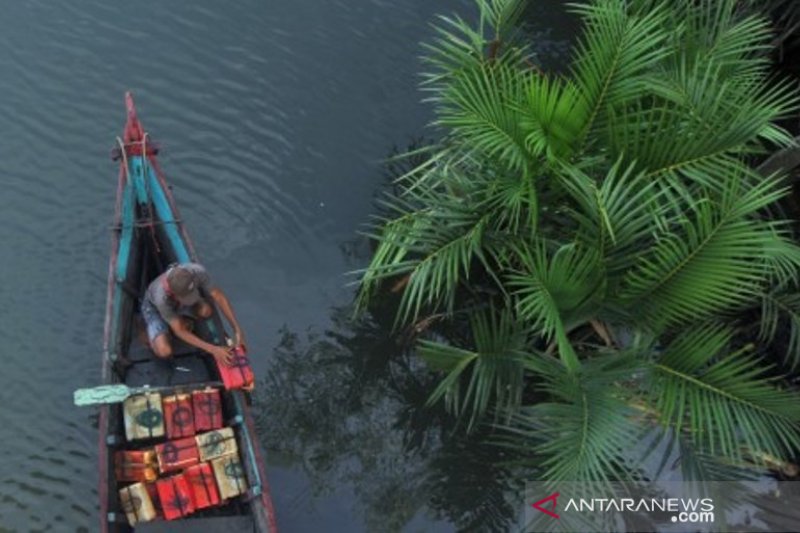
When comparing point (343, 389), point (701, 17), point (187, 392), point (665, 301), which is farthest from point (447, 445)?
point (701, 17)

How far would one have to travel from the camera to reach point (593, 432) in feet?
17.1

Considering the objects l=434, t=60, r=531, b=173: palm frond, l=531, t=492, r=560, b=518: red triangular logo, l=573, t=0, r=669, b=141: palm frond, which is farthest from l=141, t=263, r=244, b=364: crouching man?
l=573, t=0, r=669, b=141: palm frond

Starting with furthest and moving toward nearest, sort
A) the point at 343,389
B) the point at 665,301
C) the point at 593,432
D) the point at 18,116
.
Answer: the point at 18,116, the point at 343,389, the point at 665,301, the point at 593,432

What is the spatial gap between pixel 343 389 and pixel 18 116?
462cm

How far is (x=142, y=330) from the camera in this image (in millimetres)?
7496

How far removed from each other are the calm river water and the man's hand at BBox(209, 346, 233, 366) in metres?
1.14

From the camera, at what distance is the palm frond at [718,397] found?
527 cm

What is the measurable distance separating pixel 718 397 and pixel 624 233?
117cm

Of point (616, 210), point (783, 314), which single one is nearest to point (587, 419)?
point (616, 210)

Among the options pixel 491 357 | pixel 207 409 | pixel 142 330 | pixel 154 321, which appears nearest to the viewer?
pixel 491 357

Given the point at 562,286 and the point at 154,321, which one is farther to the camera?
the point at 154,321

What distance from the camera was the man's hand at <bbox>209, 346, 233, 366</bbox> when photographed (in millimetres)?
6809

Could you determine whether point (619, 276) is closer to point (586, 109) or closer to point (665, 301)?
point (665, 301)

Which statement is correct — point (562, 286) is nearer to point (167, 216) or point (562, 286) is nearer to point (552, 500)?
point (552, 500)
